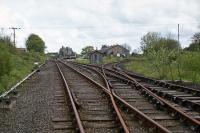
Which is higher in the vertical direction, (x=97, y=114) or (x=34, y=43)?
(x=34, y=43)

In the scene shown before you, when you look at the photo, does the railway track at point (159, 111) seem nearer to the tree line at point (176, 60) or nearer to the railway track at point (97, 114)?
the railway track at point (97, 114)

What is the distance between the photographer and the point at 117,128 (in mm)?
10180

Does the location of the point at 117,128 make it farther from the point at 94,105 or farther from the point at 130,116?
the point at 94,105

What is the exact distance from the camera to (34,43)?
486 ft

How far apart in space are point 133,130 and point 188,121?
1.52 meters

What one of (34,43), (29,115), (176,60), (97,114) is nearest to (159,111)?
(97,114)

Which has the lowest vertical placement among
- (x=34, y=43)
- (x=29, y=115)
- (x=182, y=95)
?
(x=29, y=115)

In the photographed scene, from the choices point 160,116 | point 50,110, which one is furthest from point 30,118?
point 160,116

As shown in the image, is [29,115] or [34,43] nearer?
[29,115]

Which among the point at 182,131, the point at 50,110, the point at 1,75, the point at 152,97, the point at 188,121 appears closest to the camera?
the point at 182,131

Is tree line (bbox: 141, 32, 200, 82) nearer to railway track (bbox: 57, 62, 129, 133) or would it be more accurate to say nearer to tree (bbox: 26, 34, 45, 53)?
railway track (bbox: 57, 62, 129, 133)

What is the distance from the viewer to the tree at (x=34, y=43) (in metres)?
148

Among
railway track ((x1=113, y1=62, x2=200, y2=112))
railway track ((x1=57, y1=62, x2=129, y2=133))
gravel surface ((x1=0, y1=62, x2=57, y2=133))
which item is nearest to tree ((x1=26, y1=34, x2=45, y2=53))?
railway track ((x1=113, y1=62, x2=200, y2=112))

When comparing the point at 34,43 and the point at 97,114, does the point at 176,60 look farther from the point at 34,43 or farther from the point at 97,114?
the point at 34,43
